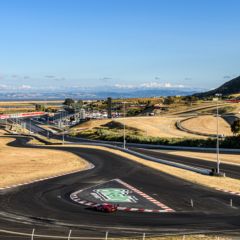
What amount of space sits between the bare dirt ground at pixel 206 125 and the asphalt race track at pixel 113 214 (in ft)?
306

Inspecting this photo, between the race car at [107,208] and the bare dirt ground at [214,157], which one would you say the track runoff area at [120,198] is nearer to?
the race car at [107,208]

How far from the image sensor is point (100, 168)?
70688 millimetres

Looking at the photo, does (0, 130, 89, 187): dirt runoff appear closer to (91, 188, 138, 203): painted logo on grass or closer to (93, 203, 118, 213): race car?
(91, 188, 138, 203): painted logo on grass

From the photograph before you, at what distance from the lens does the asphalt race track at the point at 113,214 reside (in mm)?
32812

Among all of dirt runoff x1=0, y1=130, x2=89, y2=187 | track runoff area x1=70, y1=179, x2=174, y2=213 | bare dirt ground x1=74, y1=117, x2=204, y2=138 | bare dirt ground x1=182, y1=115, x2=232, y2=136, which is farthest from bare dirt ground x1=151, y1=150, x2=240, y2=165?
A: bare dirt ground x1=182, y1=115, x2=232, y2=136

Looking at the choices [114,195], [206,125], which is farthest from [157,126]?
[114,195]

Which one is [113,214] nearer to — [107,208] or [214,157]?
[107,208]

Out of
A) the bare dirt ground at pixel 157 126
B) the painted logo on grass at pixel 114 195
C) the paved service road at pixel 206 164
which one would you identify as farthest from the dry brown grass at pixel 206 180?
the bare dirt ground at pixel 157 126

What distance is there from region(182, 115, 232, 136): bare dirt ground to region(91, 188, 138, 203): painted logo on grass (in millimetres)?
96429

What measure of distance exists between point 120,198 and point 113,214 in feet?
25.0

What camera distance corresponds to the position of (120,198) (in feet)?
150

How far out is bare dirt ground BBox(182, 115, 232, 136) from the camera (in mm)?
151125

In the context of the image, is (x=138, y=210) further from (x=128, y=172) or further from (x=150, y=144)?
(x=150, y=144)

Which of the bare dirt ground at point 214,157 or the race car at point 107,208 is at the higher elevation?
the race car at point 107,208
